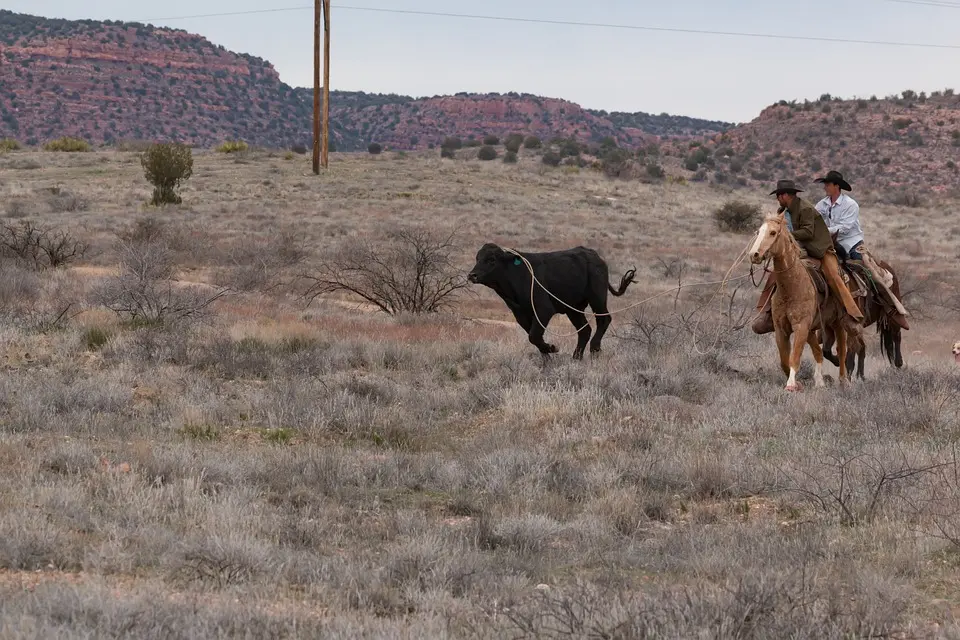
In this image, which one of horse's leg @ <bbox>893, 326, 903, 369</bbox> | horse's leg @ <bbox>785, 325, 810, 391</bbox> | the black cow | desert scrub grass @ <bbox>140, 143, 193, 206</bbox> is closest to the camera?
horse's leg @ <bbox>785, 325, 810, 391</bbox>

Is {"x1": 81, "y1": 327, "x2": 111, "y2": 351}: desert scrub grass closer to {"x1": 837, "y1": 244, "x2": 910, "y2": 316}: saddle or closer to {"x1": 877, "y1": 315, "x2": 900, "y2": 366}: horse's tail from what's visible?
{"x1": 837, "y1": 244, "x2": 910, "y2": 316}: saddle

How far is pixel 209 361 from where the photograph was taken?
1254 cm

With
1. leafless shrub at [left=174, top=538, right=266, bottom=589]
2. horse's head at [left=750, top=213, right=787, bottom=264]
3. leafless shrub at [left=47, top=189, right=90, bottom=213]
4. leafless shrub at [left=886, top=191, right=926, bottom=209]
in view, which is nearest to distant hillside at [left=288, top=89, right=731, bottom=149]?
leafless shrub at [left=886, top=191, right=926, bottom=209]

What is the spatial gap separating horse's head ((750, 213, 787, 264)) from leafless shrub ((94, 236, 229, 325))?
8.04 m

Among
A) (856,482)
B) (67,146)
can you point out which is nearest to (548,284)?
(856,482)

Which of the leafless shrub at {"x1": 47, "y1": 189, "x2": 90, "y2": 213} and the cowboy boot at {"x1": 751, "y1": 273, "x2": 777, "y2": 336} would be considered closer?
the cowboy boot at {"x1": 751, "y1": 273, "x2": 777, "y2": 336}

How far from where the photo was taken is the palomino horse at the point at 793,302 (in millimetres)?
10703

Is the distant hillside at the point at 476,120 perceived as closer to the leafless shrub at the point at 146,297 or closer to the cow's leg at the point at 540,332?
the leafless shrub at the point at 146,297

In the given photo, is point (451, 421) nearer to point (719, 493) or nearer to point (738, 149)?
point (719, 493)

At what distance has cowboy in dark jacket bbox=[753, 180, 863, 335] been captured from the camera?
452 inches

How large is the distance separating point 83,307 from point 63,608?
12.6 meters

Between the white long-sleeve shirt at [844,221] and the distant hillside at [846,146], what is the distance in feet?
212

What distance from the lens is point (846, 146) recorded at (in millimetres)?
83062

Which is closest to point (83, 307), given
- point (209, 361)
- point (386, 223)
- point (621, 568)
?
point (209, 361)
